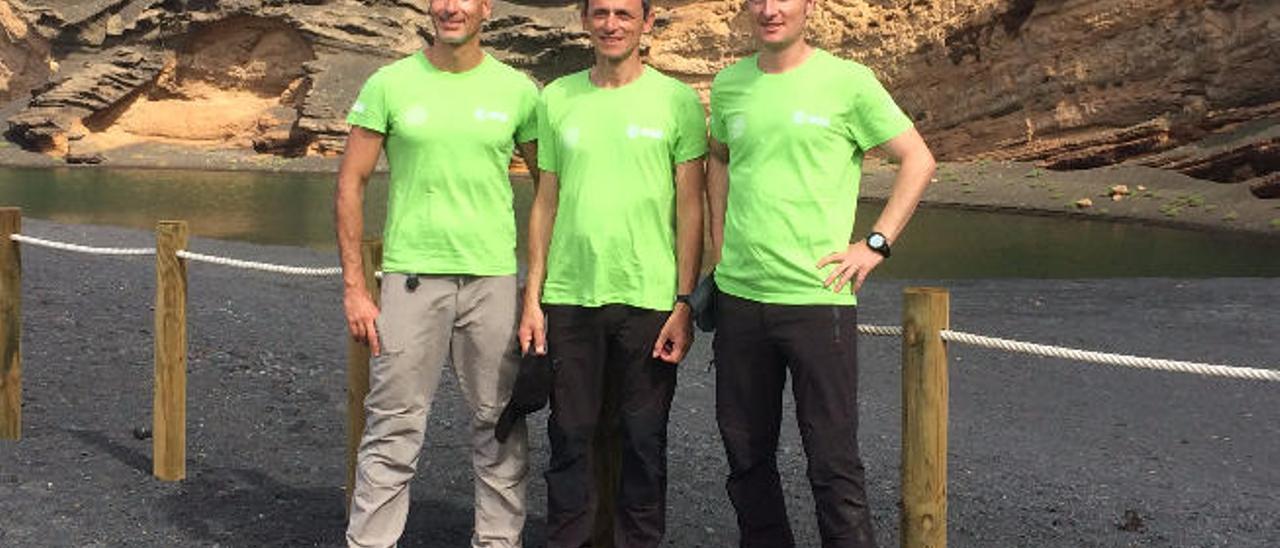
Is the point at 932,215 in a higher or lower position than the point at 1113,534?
higher

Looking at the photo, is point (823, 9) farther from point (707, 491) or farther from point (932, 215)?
point (707, 491)

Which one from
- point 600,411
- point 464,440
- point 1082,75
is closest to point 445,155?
point 600,411

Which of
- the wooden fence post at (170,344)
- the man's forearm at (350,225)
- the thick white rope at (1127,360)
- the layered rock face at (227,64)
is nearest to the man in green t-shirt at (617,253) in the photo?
the man's forearm at (350,225)

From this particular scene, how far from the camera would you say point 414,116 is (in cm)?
414

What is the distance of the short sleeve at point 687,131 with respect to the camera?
4.13 m

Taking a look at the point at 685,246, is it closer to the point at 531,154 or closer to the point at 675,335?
the point at 675,335

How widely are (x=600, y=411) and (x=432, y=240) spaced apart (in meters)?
0.96

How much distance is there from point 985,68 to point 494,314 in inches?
1715

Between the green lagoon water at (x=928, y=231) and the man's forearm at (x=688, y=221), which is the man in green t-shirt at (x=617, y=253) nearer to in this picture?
the man's forearm at (x=688, y=221)

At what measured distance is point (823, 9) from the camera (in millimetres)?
51500

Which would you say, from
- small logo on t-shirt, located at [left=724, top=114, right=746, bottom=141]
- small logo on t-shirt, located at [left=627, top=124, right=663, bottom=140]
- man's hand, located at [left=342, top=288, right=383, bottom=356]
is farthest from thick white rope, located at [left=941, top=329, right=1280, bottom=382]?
man's hand, located at [left=342, top=288, right=383, bottom=356]

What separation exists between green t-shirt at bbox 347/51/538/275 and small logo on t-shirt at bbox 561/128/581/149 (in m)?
0.25

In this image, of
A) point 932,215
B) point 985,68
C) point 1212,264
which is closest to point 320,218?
point 932,215

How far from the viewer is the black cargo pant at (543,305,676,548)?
417 cm
